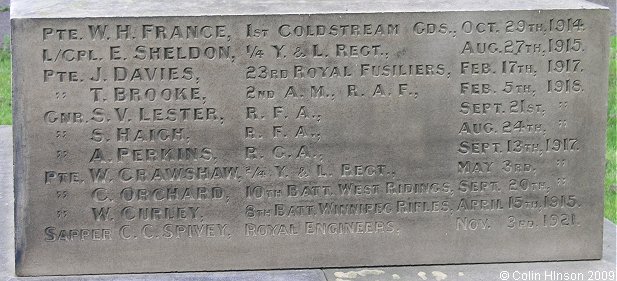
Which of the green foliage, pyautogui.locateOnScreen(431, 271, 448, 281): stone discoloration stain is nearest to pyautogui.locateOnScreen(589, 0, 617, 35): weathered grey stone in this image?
the green foliage

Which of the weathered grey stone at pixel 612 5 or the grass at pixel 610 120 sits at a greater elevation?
the weathered grey stone at pixel 612 5

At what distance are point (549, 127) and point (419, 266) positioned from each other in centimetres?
86

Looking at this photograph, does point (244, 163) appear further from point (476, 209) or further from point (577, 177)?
point (577, 177)

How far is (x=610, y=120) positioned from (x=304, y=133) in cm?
472

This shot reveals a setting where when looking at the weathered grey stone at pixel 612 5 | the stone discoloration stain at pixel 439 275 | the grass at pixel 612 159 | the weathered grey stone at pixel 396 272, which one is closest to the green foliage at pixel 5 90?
the weathered grey stone at pixel 396 272

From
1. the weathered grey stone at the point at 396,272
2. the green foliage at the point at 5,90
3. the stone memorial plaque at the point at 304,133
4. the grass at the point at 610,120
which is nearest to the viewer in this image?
the stone memorial plaque at the point at 304,133

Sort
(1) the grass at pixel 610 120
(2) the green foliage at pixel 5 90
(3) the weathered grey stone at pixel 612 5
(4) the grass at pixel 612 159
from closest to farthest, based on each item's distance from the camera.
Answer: (4) the grass at pixel 612 159 → (1) the grass at pixel 610 120 → (2) the green foliage at pixel 5 90 → (3) the weathered grey stone at pixel 612 5

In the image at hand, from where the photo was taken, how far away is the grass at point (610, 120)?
23.1 feet

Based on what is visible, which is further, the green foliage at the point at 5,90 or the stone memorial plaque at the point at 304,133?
the green foliage at the point at 5,90

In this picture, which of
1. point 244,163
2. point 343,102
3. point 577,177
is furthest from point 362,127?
point 577,177

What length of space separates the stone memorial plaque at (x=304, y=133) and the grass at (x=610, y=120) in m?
1.50

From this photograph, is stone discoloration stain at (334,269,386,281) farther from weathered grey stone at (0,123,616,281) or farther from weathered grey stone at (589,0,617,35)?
weathered grey stone at (589,0,617,35)

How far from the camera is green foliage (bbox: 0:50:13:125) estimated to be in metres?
9.41

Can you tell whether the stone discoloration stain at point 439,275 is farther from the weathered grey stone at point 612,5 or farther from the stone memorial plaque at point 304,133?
the weathered grey stone at point 612,5
